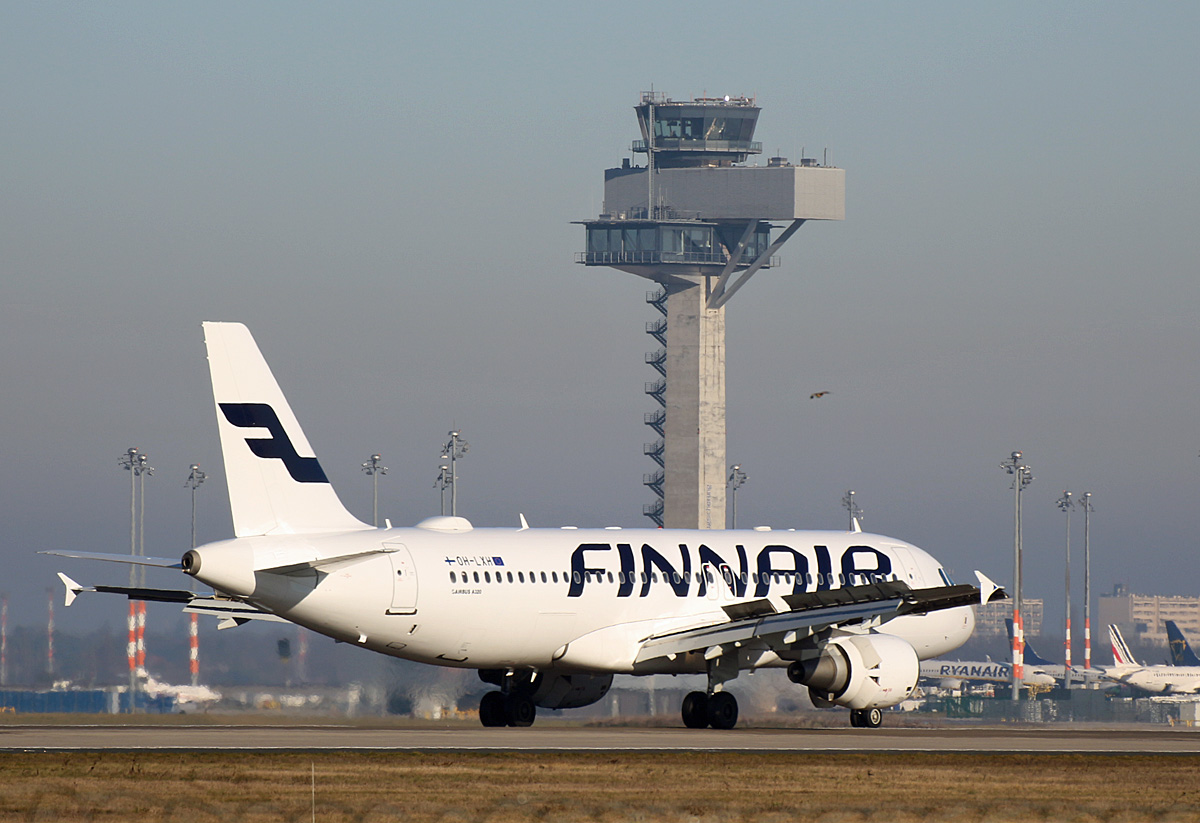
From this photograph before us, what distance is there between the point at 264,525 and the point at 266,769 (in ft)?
33.2

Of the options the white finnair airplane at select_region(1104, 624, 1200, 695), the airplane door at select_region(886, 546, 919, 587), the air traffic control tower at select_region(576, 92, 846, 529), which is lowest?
the white finnair airplane at select_region(1104, 624, 1200, 695)

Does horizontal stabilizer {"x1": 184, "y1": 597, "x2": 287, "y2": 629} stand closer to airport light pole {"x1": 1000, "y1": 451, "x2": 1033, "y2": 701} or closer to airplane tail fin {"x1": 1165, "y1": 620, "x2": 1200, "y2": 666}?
airport light pole {"x1": 1000, "y1": 451, "x2": 1033, "y2": 701}

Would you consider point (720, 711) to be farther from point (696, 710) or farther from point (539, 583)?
point (539, 583)

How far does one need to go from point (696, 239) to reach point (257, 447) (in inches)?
4744

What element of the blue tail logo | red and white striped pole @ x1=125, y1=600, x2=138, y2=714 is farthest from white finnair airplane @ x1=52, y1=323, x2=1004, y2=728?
red and white striped pole @ x1=125, y1=600, x2=138, y2=714

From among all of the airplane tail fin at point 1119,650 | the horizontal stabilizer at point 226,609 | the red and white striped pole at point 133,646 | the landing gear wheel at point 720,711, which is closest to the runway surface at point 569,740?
the landing gear wheel at point 720,711

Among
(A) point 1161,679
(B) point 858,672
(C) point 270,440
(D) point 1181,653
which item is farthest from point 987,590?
(D) point 1181,653

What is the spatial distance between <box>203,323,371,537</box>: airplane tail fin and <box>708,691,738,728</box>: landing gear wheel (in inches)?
380

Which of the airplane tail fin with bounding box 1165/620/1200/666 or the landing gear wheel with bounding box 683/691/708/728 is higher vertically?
the landing gear wheel with bounding box 683/691/708/728

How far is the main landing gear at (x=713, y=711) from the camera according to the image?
41.4 m

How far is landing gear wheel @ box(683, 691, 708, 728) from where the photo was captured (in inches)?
1638

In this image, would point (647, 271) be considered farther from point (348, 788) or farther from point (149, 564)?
point (348, 788)

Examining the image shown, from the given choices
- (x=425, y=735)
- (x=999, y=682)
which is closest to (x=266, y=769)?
(x=425, y=735)

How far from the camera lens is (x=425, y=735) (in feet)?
121
